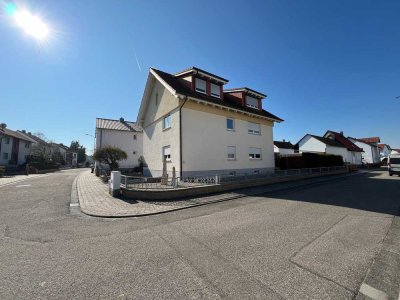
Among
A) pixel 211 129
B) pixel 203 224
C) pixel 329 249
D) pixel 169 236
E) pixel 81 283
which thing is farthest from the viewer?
pixel 211 129

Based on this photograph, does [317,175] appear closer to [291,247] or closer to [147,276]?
[291,247]

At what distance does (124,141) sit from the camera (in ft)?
108

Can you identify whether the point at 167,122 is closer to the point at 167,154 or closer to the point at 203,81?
the point at 167,154

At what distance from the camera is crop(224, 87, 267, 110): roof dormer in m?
19.9

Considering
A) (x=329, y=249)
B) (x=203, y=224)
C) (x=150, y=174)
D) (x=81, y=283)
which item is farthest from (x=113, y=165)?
(x=329, y=249)

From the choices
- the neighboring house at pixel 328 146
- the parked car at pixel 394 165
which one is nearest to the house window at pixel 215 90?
the parked car at pixel 394 165

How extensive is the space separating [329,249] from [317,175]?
19.2m

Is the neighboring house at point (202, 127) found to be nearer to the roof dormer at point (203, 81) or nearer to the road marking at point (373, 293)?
the roof dormer at point (203, 81)

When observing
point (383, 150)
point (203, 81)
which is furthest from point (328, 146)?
point (383, 150)

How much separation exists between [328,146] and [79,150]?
86.1m

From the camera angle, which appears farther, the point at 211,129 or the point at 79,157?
the point at 79,157

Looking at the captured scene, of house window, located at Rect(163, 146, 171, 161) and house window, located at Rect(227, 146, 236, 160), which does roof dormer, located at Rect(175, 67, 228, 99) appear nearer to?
house window, located at Rect(227, 146, 236, 160)

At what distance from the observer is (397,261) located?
144 inches

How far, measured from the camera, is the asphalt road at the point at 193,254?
9.43 feet
